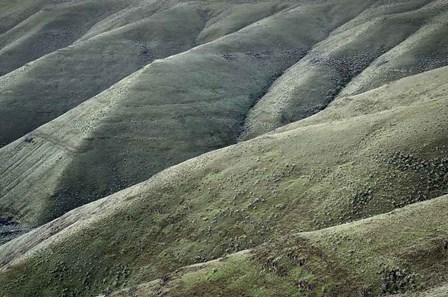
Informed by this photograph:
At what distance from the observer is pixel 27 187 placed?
3132 inches

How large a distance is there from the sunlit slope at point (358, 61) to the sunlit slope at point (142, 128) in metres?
5.94

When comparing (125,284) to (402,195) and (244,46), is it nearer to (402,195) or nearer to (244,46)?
(402,195)

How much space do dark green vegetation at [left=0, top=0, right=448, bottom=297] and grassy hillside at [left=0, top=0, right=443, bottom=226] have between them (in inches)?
16.4

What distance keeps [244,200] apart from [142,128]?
143 feet

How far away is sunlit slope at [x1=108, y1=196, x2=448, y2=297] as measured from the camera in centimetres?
3031

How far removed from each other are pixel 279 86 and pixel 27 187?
53559 millimetres

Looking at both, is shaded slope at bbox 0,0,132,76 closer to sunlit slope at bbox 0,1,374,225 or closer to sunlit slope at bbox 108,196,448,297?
sunlit slope at bbox 0,1,374,225

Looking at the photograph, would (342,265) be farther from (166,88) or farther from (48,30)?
(48,30)

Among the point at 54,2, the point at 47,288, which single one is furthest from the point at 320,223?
the point at 54,2

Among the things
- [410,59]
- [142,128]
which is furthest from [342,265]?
[410,59]

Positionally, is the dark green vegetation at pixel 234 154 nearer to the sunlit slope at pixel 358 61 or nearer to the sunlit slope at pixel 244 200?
the sunlit slope at pixel 244 200

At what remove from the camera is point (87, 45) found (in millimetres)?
128875

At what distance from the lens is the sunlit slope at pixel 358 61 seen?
86.5 m

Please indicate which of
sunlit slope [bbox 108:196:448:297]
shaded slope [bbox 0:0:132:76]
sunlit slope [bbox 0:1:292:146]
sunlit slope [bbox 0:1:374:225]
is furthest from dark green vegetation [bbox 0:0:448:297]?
shaded slope [bbox 0:0:132:76]
